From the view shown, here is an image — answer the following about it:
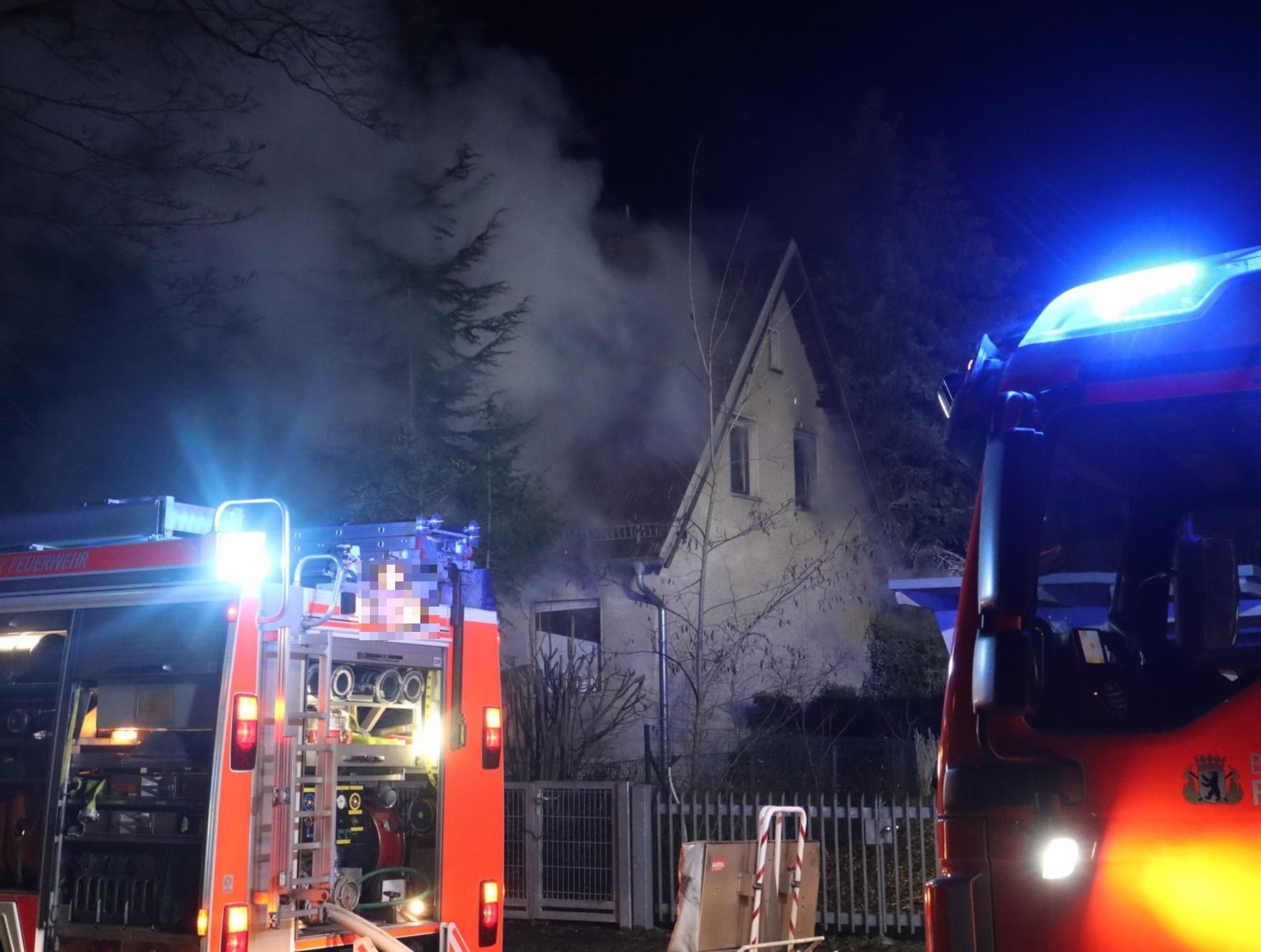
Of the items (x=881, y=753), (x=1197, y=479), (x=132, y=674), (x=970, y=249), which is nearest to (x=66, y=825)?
(x=132, y=674)

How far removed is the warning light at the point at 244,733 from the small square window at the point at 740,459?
11884 millimetres

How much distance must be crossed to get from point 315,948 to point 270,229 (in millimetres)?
6950

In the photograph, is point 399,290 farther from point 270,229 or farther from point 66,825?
point 66,825

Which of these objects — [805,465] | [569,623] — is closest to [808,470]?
[805,465]

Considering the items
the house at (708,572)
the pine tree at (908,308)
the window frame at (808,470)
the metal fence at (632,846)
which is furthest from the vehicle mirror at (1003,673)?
the pine tree at (908,308)

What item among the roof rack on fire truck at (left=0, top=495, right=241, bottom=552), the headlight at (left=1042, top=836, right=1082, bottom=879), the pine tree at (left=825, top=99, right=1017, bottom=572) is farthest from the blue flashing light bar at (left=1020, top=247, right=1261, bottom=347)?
the pine tree at (left=825, top=99, right=1017, bottom=572)

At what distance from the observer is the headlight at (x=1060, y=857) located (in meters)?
2.63

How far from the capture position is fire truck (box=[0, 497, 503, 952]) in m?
5.13

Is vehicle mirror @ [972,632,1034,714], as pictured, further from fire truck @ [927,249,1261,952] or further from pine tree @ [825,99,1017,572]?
pine tree @ [825,99,1017,572]

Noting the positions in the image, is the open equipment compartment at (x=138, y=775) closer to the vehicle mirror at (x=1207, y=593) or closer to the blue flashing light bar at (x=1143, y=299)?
the blue flashing light bar at (x=1143, y=299)

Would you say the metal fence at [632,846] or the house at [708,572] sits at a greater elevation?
the house at [708,572]

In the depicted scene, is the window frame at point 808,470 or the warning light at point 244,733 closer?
the warning light at point 244,733

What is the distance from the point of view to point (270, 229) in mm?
10938

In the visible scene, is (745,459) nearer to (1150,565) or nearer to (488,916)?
(488,916)
